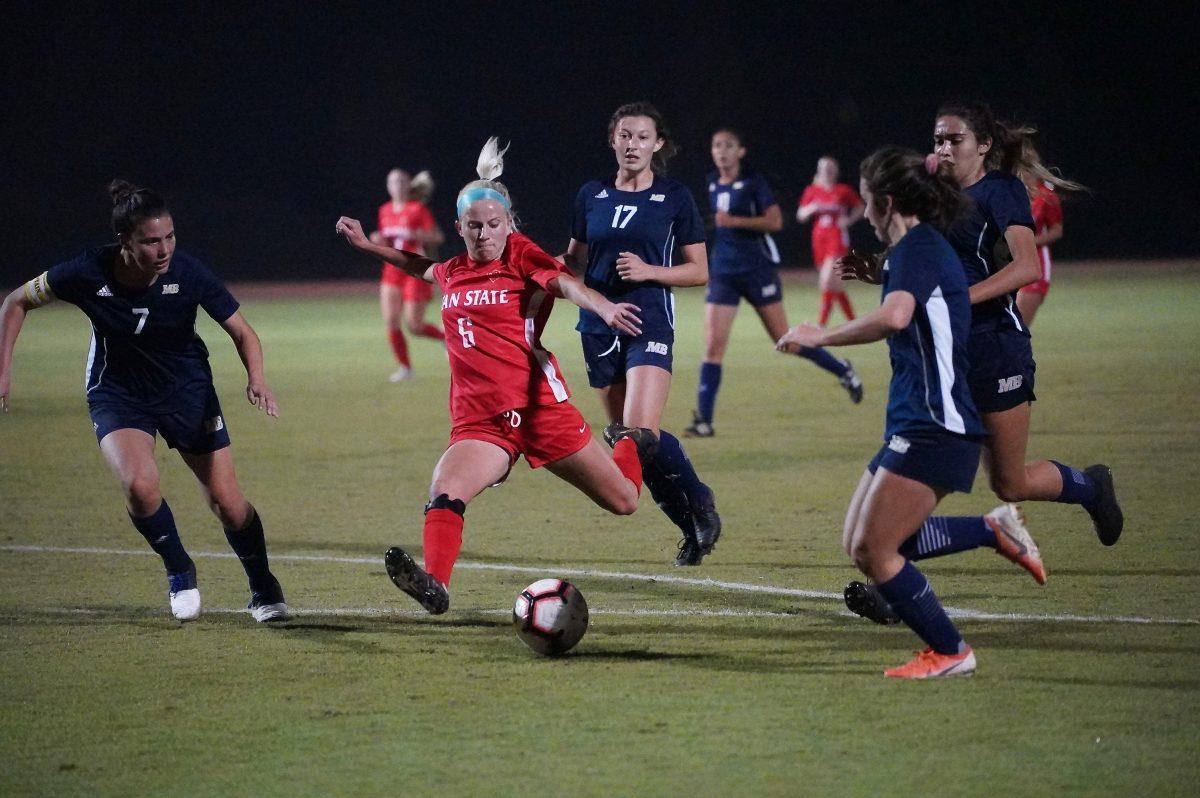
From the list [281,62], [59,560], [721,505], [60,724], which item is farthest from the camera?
[281,62]

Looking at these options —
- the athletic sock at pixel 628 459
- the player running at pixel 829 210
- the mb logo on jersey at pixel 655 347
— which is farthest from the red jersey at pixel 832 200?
the athletic sock at pixel 628 459

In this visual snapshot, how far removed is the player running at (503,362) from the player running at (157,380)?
2.58 ft

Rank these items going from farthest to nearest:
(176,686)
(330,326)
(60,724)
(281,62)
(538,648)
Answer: (281,62) < (330,326) < (538,648) < (176,686) < (60,724)

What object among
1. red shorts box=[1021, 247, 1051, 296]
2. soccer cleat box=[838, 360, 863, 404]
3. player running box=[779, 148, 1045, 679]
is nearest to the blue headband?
player running box=[779, 148, 1045, 679]

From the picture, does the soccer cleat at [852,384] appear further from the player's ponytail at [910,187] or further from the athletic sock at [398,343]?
the player's ponytail at [910,187]

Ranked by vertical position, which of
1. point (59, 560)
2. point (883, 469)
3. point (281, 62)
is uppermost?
point (281, 62)

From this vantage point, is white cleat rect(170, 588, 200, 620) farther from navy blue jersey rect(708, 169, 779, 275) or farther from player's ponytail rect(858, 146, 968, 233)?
navy blue jersey rect(708, 169, 779, 275)

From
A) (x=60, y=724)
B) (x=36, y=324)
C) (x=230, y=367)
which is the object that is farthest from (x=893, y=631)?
(x=36, y=324)

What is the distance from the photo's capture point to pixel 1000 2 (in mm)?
37062

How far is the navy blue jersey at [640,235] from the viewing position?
7.53 meters

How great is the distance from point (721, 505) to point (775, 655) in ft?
11.1

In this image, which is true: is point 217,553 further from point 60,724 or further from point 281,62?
point 281,62

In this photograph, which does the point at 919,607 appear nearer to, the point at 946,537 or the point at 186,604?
the point at 946,537

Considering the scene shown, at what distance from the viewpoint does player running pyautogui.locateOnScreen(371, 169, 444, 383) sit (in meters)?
15.9
